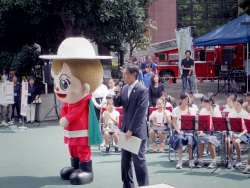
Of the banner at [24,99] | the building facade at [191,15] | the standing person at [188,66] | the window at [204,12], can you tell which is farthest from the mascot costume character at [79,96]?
the window at [204,12]

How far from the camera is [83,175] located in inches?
304

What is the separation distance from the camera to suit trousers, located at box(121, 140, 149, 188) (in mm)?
6762

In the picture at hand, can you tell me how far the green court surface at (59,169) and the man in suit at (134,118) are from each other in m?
0.98

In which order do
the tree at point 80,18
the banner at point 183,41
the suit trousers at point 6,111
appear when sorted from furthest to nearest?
the banner at point 183,41 → the suit trousers at point 6,111 → the tree at point 80,18

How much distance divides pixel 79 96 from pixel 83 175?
138 centimetres

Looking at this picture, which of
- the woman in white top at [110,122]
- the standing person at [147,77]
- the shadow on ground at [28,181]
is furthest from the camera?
the standing person at [147,77]

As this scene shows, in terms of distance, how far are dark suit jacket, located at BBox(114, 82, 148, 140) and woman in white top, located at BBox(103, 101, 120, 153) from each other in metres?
3.21

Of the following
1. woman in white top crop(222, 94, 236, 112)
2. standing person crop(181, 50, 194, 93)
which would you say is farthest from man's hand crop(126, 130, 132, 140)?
standing person crop(181, 50, 194, 93)

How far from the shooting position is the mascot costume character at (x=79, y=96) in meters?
7.72

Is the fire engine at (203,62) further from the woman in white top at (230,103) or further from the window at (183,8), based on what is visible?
the woman in white top at (230,103)

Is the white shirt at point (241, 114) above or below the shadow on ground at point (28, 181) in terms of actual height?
above

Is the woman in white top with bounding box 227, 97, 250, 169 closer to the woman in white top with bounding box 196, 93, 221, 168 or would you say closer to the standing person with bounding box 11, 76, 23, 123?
the woman in white top with bounding box 196, 93, 221, 168

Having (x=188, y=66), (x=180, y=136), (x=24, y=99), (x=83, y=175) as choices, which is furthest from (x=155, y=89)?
(x=188, y=66)

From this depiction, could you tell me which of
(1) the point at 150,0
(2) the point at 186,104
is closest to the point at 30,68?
(1) the point at 150,0
